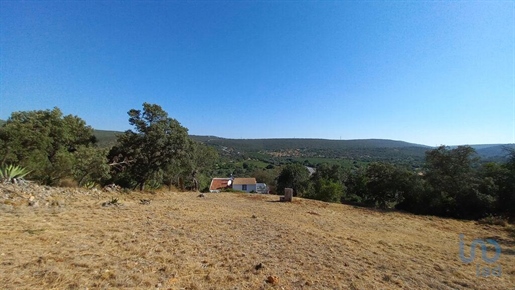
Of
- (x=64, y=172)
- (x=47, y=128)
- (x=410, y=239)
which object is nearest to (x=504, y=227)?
(x=410, y=239)

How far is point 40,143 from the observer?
37.2ft

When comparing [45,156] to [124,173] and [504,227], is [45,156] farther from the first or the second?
[504,227]

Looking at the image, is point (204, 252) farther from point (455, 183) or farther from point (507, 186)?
point (507, 186)

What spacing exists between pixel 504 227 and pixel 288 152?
428ft

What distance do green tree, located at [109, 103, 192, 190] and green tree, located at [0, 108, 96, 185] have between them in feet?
10.7

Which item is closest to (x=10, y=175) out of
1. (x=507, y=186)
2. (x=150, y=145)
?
(x=150, y=145)

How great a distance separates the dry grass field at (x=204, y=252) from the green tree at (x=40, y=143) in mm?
3788

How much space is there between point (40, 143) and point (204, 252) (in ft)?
38.9

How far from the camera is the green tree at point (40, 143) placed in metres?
10.4

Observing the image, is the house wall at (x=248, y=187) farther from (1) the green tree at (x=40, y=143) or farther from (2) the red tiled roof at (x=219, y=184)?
(1) the green tree at (x=40, y=143)

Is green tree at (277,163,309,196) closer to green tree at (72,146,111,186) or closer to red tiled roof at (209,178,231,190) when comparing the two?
red tiled roof at (209,178,231,190)

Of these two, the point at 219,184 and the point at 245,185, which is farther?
the point at 245,185

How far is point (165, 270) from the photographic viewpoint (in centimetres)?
399

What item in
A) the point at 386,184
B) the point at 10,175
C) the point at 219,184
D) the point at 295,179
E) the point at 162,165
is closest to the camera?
the point at 10,175
